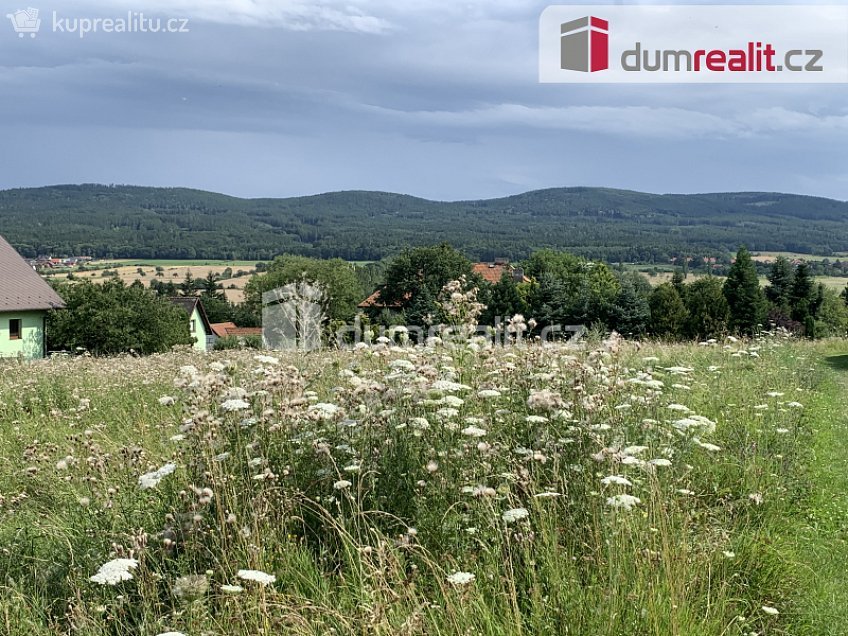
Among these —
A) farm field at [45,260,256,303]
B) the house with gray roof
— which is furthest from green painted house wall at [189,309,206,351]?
the house with gray roof

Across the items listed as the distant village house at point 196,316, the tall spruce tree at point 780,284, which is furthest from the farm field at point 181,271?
the tall spruce tree at point 780,284

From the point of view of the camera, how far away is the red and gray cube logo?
830 inches

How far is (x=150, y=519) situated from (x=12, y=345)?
44.3 m

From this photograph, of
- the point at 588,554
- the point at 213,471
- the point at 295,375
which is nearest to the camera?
the point at 588,554

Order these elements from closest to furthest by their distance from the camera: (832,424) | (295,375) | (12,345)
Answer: (295,375)
(832,424)
(12,345)

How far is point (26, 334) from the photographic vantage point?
43.9 meters

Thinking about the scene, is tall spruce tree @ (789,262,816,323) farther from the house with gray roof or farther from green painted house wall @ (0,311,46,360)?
green painted house wall @ (0,311,46,360)

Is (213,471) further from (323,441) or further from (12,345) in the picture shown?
(12,345)

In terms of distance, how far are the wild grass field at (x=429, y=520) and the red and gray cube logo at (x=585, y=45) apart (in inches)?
680

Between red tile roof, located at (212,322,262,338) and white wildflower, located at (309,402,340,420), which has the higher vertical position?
white wildflower, located at (309,402,340,420)

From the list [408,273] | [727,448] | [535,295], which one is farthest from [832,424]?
[408,273]

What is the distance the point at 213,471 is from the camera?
419 centimetres

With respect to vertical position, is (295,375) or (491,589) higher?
(295,375)

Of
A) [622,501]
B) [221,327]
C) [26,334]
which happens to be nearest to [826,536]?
[622,501]
